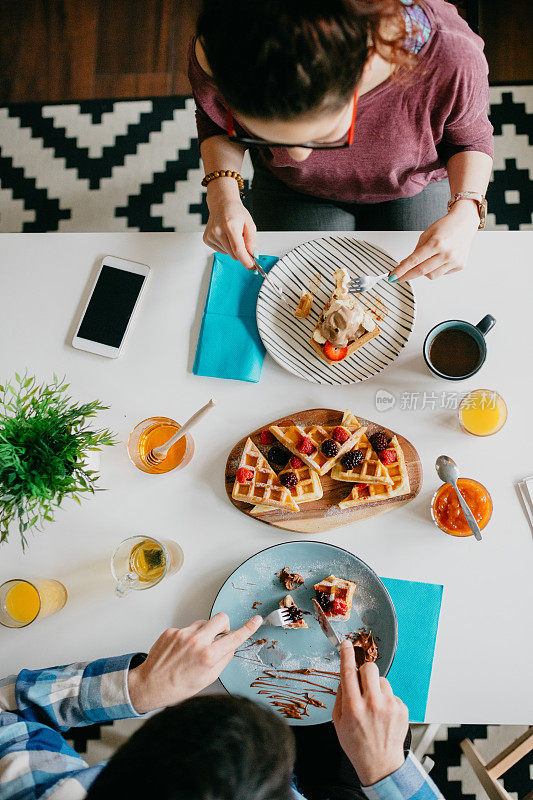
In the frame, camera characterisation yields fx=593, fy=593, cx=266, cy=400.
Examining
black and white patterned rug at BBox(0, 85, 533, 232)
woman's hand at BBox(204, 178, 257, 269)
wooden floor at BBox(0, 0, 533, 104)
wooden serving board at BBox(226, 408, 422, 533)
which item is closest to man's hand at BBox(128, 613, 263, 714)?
wooden serving board at BBox(226, 408, 422, 533)

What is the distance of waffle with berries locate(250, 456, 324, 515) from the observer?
1.37 meters

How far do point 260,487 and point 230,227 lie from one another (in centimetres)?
61

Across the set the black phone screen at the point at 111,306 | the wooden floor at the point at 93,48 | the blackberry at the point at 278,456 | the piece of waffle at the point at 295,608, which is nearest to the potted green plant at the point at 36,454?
the black phone screen at the point at 111,306

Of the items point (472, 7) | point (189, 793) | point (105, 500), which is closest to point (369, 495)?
point (105, 500)

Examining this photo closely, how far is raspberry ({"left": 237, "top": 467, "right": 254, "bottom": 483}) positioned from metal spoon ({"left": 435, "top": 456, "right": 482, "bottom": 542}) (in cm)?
43

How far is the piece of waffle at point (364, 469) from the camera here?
1.33m

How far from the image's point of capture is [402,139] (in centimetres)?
136

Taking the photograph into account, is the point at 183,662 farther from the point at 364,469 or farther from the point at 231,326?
the point at 231,326

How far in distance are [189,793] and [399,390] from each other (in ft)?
3.14

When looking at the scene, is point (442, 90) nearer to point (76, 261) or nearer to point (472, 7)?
point (76, 261)

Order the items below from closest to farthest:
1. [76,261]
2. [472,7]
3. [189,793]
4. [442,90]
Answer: [189,793] < [442,90] < [76,261] < [472,7]

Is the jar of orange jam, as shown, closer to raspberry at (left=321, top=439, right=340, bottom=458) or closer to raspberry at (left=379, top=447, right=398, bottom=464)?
raspberry at (left=379, top=447, right=398, bottom=464)

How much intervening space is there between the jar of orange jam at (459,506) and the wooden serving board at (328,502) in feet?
0.19

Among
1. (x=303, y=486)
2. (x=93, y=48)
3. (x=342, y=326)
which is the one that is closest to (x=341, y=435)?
(x=303, y=486)
